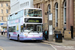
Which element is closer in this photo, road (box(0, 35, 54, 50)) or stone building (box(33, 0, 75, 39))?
road (box(0, 35, 54, 50))

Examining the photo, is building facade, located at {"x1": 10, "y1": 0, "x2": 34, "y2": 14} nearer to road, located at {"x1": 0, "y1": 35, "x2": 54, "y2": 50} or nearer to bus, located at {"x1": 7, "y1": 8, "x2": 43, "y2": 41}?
bus, located at {"x1": 7, "y1": 8, "x2": 43, "y2": 41}

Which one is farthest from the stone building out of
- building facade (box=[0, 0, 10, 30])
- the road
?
building facade (box=[0, 0, 10, 30])

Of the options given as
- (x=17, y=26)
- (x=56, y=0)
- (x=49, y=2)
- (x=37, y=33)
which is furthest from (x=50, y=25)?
(x=49, y=2)

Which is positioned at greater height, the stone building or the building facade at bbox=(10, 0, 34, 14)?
the building facade at bbox=(10, 0, 34, 14)

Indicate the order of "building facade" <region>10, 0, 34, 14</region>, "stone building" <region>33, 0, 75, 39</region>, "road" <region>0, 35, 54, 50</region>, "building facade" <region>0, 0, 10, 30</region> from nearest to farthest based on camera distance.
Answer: "road" <region>0, 35, 54, 50</region>, "stone building" <region>33, 0, 75, 39</region>, "building facade" <region>10, 0, 34, 14</region>, "building facade" <region>0, 0, 10, 30</region>

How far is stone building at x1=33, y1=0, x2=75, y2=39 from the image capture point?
2995 cm

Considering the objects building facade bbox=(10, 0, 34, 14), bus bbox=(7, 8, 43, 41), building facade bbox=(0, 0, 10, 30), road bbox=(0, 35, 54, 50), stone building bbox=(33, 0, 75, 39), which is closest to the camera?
road bbox=(0, 35, 54, 50)

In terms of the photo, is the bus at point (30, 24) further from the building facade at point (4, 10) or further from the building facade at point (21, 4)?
the building facade at point (4, 10)

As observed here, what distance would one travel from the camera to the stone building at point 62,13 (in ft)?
98.3

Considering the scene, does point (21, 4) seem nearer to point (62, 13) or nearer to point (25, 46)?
point (62, 13)

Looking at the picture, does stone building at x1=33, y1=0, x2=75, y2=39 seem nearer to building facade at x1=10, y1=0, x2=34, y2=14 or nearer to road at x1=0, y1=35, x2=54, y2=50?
building facade at x1=10, y1=0, x2=34, y2=14

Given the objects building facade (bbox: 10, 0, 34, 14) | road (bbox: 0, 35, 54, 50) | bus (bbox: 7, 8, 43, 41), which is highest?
building facade (bbox: 10, 0, 34, 14)

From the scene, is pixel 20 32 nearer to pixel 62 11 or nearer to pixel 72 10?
pixel 72 10

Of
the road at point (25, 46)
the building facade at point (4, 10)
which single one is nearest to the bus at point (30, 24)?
the road at point (25, 46)
